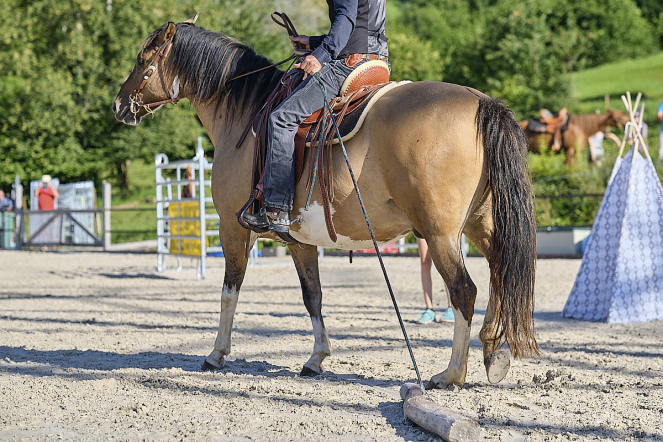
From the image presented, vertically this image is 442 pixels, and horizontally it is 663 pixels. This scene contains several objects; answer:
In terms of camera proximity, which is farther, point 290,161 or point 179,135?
point 179,135

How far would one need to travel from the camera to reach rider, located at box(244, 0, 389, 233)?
410 centimetres

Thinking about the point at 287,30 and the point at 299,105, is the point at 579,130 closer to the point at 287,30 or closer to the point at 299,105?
the point at 287,30

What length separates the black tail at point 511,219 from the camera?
369cm

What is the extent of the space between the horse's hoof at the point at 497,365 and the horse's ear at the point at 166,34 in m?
3.45

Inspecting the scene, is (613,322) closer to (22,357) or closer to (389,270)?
(22,357)

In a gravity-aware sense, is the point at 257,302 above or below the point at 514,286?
below

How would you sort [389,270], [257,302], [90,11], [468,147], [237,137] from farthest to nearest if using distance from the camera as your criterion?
[90,11] < [389,270] < [257,302] < [237,137] < [468,147]

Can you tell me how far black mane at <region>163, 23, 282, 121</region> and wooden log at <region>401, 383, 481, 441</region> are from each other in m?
2.74

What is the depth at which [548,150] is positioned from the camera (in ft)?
74.7

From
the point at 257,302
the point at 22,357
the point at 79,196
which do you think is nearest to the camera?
the point at 22,357

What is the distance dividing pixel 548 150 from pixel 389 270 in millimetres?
12340

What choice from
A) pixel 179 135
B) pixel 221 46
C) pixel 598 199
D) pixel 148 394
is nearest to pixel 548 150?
pixel 598 199

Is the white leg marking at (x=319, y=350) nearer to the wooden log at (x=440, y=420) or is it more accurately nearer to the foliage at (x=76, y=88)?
the wooden log at (x=440, y=420)

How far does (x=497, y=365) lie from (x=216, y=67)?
3.11 m
